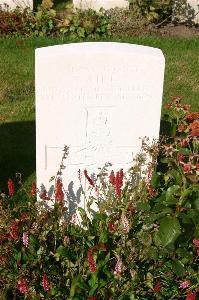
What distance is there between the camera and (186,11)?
856cm

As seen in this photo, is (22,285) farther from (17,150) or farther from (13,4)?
(13,4)

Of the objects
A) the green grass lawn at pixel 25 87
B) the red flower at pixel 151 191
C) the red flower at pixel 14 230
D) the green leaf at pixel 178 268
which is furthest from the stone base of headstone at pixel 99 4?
the green leaf at pixel 178 268

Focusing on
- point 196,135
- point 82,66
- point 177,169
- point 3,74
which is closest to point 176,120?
point 196,135

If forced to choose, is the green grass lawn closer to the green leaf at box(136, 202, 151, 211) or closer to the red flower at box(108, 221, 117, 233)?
the red flower at box(108, 221, 117, 233)

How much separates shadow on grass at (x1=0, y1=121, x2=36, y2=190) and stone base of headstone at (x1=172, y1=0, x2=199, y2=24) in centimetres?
401

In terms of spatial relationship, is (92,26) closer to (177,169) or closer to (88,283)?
(177,169)

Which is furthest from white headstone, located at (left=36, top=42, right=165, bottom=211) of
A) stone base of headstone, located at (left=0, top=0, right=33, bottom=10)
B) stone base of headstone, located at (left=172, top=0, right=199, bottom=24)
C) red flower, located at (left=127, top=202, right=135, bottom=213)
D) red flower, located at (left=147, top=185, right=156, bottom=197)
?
stone base of headstone, located at (left=172, top=0, right=199, bottom=24)

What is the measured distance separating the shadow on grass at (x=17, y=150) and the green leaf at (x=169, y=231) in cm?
191

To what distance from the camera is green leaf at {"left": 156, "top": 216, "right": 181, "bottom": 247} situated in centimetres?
280

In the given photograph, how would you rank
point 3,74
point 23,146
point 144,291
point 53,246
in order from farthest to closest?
point 3,74 → point 23,146 → point 53,246 → point 144,291

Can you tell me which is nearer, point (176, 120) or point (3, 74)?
point (176, 120)

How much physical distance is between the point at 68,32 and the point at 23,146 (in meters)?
3.25

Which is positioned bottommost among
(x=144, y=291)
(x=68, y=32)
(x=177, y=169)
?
(x=144, y=291)

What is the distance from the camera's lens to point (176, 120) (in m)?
4.57
